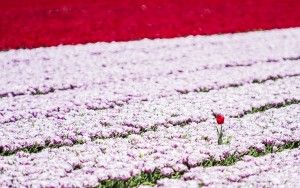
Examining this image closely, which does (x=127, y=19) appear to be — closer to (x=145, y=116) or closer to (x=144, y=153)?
(x=145, y=116)

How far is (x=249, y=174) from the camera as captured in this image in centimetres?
771

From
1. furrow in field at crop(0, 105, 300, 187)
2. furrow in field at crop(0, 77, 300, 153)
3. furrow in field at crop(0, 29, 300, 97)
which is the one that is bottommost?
furrow in field at crop(0, 29, 300, 97)

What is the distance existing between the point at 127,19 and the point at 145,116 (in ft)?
37.7

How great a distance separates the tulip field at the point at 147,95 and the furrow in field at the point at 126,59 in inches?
2.1

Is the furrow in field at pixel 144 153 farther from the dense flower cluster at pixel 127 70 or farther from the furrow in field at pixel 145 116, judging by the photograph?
the dense flower cluster at pixel 127 70

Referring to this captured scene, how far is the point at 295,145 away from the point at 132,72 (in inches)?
253

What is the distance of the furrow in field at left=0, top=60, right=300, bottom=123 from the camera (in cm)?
1105

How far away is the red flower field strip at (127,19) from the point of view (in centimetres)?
1939

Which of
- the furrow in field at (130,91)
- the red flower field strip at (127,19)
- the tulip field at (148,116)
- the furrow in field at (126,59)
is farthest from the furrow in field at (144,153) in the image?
the red flower field strip at (127,19)

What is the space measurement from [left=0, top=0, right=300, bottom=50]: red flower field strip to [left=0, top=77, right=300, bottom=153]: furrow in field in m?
8.17

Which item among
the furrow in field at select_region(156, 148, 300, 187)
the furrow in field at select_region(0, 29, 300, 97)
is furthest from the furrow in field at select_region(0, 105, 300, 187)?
the furrow in field at select_region(0, 29, 300, 97)

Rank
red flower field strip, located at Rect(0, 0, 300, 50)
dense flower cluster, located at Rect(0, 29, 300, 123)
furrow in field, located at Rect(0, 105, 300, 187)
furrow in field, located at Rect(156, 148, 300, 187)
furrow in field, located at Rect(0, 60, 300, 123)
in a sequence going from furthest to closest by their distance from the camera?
red flower field strip, located at Rect(0, 0, 300, 50)
dense flower cluster, located at Rect(0, 29, 300, 123)
furrow in field, located at Rect(0, 60, 300, 123)
furrow in field, located at Rect(0, 105, 300, 187)
furrow in field, located at Rect(156, 148, 300, 187)

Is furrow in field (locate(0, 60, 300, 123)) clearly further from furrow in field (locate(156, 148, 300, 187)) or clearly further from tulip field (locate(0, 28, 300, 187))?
furrow in field (locate(156, 148, 300, 187))

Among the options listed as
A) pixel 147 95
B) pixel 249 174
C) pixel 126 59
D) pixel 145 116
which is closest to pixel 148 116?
pixel 145 116
